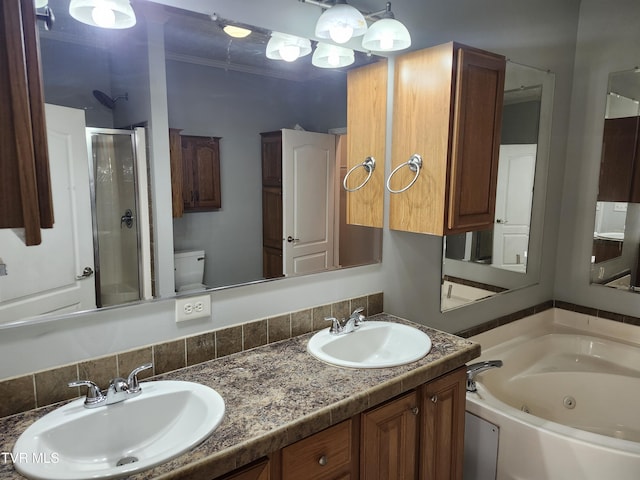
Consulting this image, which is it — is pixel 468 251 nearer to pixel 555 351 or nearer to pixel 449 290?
pixel 449 290

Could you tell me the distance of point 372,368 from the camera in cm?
146

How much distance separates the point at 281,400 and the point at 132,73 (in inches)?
43.9

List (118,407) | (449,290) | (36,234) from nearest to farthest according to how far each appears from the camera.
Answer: (36,234)
(118,407)
(449,290)

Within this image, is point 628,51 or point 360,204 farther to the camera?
point 628,51

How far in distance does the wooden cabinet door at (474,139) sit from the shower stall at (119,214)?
1174mm

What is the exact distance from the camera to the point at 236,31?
1.53 m

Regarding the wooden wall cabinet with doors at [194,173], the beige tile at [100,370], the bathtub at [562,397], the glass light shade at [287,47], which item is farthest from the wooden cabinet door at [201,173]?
the bathtub at [562,397]

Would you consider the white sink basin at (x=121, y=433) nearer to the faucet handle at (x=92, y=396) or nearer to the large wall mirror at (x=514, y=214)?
the faucet handle at (x=92, y=396)

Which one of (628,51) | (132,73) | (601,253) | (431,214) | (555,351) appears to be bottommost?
(555,351)

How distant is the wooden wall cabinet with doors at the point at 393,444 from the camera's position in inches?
47.4

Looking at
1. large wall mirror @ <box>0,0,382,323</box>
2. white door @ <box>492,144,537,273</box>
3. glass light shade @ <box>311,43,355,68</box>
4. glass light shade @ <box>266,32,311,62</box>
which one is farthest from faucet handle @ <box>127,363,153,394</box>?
white door @ <box>492,144,537,273</box>

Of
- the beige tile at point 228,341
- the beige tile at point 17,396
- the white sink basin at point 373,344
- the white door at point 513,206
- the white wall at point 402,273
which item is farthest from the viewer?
the white door at point 513,206

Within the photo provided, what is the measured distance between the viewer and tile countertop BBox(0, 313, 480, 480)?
101 centimetres

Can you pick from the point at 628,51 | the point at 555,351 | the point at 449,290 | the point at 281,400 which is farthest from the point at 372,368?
the point at 628,51
